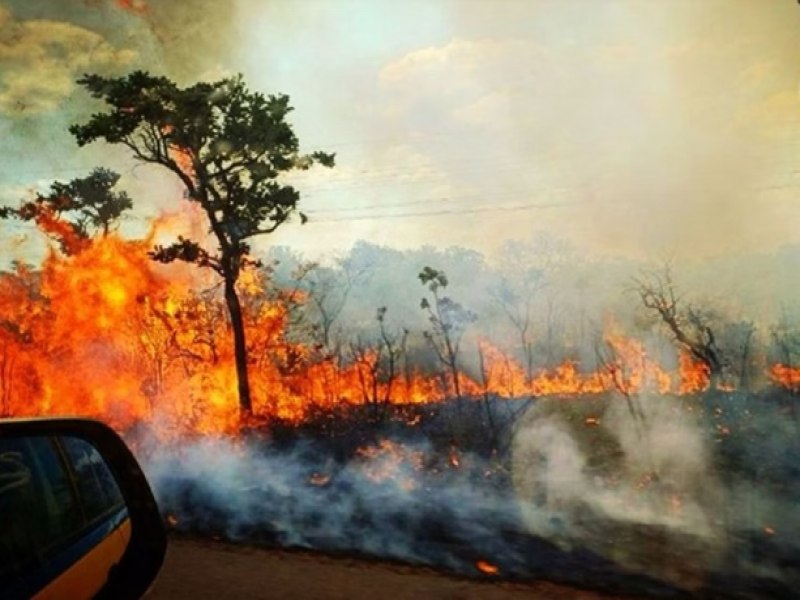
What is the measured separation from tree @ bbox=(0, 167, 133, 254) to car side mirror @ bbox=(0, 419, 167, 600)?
23646 mm

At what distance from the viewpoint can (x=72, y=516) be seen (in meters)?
1.90

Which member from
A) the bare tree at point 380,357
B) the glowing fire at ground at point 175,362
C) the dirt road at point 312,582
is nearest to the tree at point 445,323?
the glowing fire at ground at point 175,362

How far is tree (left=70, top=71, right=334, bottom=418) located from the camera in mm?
15656

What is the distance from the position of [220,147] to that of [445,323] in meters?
10.1

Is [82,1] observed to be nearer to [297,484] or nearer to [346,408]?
[346,408]

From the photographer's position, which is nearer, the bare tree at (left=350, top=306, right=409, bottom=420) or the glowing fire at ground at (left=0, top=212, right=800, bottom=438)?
the glowing fire at ground at (left=0, top=212, right=800, bottom=438)

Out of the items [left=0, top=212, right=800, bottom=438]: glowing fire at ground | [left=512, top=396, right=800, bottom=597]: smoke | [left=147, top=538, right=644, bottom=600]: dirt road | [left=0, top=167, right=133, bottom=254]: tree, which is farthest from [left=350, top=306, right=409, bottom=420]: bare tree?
[left=147, top=538, right=644, bottom=600]: dirt road

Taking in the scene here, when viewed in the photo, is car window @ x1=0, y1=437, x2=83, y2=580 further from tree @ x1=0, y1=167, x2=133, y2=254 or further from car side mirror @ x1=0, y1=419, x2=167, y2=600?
tree @ x1=0, y1=167, x2=133, y2=254

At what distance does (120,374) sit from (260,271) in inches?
263

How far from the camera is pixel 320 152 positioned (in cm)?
1617

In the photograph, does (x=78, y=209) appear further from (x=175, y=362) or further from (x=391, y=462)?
(x=391, y=462)

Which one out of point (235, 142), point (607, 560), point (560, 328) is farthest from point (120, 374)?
point (607, 560)

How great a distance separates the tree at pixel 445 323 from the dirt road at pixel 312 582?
44.6 feet

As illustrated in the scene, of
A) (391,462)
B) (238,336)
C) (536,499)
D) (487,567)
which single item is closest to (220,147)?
(238,336)
